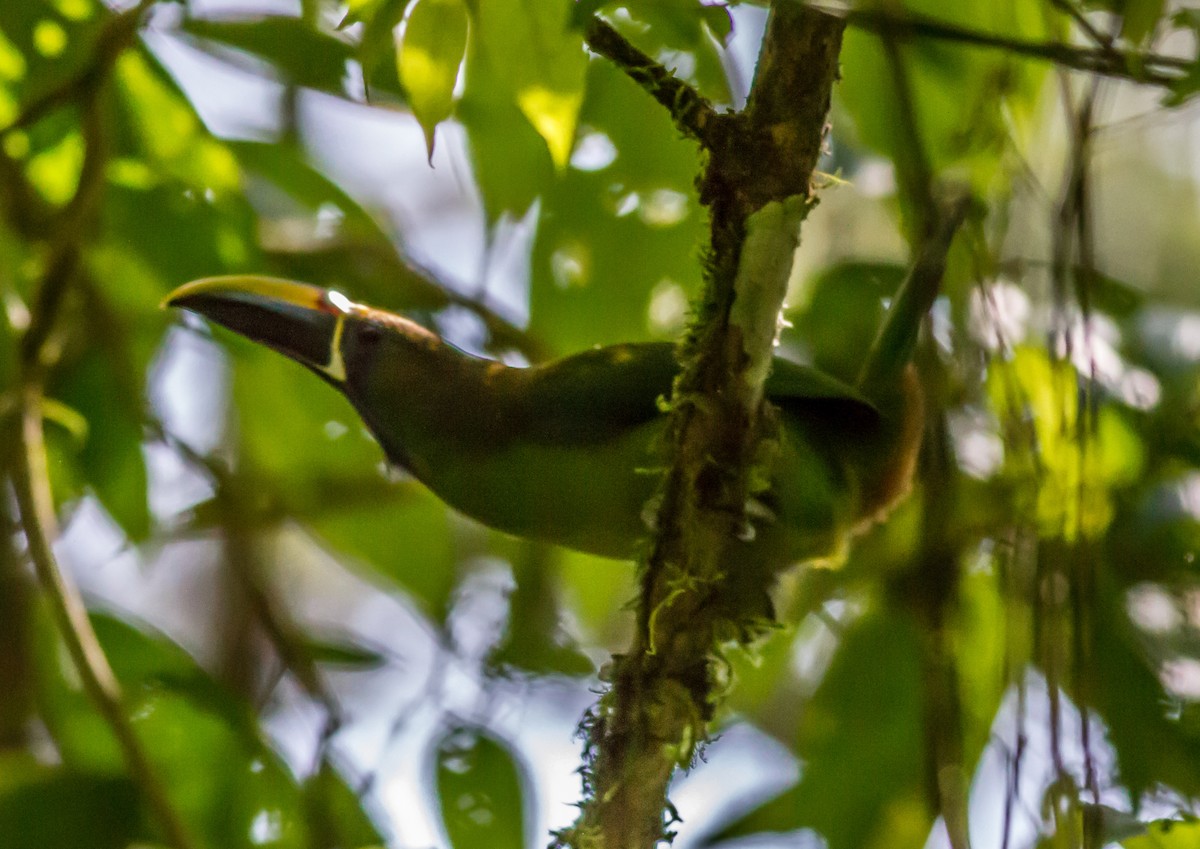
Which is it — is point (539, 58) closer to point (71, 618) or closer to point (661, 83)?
point (661, 83)

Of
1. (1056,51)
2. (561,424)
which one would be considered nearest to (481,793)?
(561,424)

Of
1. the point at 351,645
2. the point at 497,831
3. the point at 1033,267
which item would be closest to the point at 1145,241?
the point at 1033,267

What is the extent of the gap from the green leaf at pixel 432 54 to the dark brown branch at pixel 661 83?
21 centimetres

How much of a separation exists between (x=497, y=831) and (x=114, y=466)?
1.19 metres

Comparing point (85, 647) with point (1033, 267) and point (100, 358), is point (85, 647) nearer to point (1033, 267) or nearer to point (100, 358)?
point (100, 358)

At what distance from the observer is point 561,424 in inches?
97.5

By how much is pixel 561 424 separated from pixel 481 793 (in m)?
0.71

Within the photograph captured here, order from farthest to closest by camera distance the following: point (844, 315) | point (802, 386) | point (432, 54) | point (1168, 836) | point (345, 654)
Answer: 1. point (345, 654)
2. point (844, 315)
3. point (802, 386)
4. point (1168, 836)
5. point (432, 54)

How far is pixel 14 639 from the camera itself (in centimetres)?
370

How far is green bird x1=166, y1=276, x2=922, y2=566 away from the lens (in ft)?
7.73

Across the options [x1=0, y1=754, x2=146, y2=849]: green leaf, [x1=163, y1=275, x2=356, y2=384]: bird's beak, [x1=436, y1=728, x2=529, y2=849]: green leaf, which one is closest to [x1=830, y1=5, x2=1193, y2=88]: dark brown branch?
[x1=163, y1=275, x2=356, y2=384]: bird's beak

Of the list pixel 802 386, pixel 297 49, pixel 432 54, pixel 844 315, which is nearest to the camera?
pixel 432 54

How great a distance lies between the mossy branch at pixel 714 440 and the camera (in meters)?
1.79

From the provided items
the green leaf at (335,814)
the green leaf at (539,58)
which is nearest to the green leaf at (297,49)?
the green leaf at (539,58)
